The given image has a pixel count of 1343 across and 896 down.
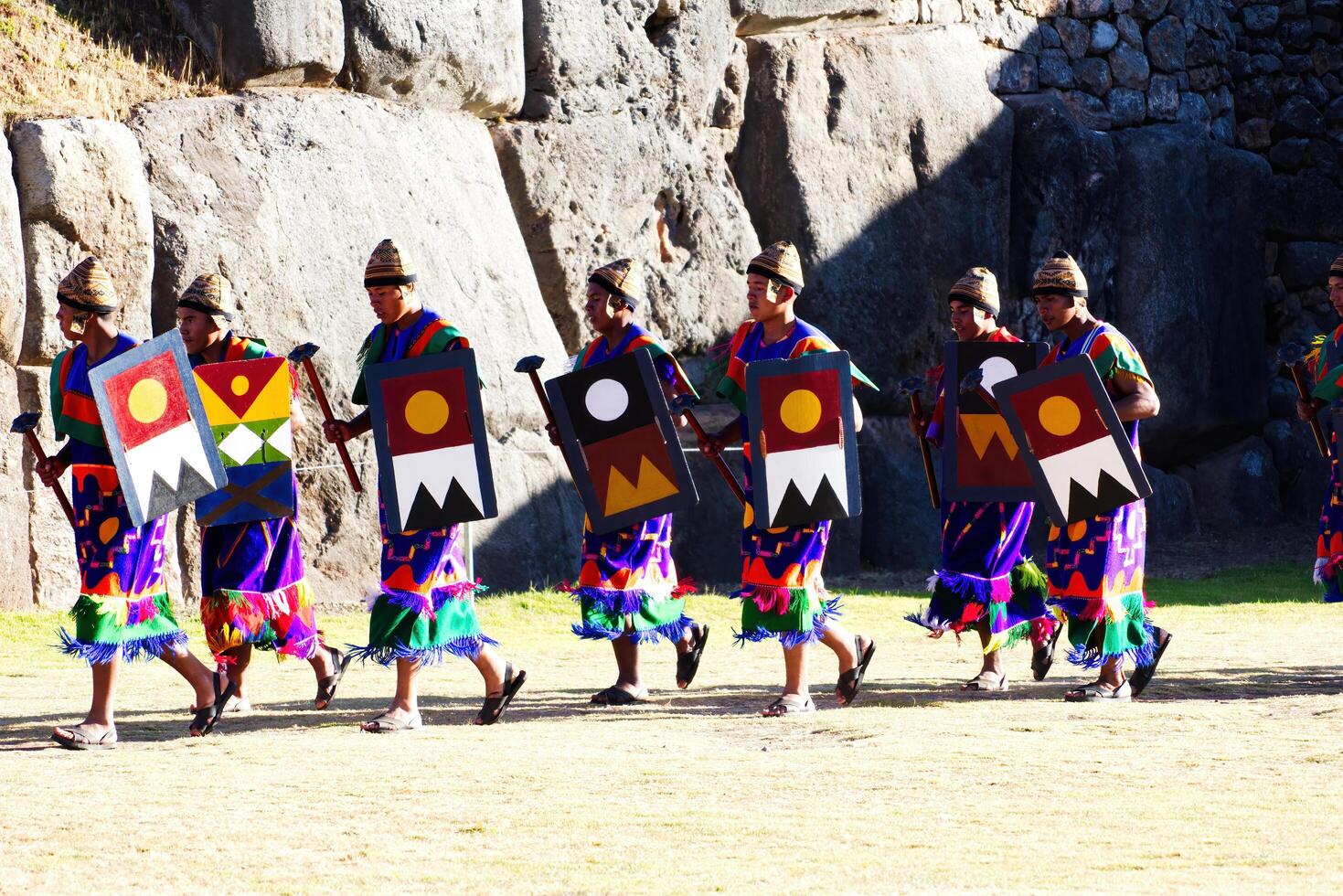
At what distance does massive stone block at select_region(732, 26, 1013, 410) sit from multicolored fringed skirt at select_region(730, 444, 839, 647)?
263 inches

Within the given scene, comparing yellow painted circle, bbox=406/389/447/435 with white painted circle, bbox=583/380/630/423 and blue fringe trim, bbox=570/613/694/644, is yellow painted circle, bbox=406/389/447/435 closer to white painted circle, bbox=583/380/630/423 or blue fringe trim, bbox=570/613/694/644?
white painted circle, bbox=583/380/630/423

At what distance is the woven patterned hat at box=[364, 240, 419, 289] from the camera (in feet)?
19.1

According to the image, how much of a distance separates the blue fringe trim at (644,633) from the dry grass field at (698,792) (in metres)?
0.26

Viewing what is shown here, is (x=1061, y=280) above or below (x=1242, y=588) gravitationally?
above

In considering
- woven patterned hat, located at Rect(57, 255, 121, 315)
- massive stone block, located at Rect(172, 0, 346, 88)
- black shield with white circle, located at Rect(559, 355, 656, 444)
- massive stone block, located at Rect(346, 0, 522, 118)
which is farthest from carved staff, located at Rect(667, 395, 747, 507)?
massive stone block, located at Rect(346, 0, 522, 118)

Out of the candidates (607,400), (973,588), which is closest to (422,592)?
(607,400)

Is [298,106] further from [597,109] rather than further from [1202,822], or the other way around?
[1202,822]

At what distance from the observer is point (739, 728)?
588 cm

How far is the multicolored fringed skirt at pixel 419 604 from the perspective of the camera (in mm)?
5723

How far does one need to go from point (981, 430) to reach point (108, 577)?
10.4 feet

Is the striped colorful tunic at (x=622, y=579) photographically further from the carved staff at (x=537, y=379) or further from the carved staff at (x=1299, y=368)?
the carved staff at (x=1299, y=368)

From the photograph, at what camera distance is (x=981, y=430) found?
6.64 m

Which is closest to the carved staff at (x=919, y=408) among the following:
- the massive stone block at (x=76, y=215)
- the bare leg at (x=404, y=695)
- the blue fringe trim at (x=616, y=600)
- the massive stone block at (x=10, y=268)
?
the blue fringe trim at (x=616, y=600)

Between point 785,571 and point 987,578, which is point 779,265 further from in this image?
point 987,578
